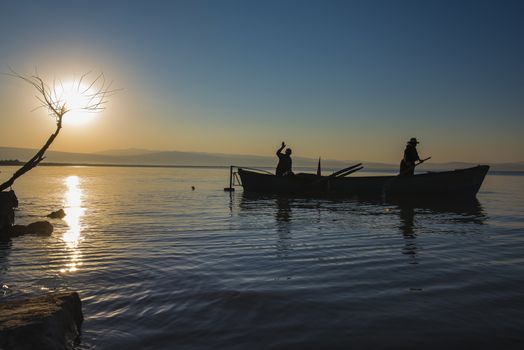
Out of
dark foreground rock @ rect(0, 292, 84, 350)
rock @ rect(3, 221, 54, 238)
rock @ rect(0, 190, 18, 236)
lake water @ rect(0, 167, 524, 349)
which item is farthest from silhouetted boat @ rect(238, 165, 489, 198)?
dark foreground rock @ rect(0, 292, 84, 350)

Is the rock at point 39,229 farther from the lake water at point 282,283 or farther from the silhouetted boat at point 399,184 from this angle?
the silhouetted boat at point 399,184

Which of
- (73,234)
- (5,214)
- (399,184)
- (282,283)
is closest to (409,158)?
(399,184)

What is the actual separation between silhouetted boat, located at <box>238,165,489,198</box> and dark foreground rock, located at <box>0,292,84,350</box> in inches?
837

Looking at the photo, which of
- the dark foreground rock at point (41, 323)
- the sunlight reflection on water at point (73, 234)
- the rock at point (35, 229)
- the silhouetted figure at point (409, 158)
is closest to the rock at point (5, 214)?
the rock at point (35, 229)

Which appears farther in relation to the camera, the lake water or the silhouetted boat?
the silhouetted boat

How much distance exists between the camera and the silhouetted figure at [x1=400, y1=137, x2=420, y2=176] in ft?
72.4

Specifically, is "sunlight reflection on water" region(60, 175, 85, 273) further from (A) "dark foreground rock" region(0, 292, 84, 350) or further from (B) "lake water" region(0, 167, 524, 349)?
(A) "dark foreground rock" region(0, 292, 84, 350)

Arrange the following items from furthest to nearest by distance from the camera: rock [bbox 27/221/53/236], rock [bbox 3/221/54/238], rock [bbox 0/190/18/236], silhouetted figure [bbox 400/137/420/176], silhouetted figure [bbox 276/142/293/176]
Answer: silhouetted figure [bbox 276/142/293/176] < silhouetted figure [bbox 400/137/420/176] < rock [bbox 27/221/53/236] < rock [bbox 3/221/54/238] < rock [bbox 0/190/18/236]

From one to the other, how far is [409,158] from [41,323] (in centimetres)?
2187

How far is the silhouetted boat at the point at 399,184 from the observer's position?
23.1 meters

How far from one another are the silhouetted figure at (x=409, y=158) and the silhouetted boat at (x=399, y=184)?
1.78ft

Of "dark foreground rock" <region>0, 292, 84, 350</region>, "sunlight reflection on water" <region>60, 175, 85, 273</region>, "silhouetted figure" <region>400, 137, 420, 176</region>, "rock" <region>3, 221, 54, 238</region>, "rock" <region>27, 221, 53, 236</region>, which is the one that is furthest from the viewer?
"silhouetted figure" <region>400, 137, 420, 176</region>

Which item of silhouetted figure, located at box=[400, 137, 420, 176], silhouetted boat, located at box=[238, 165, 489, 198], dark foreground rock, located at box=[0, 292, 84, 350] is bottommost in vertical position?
dark foreground rock, located at box=[0, 292, 84, 350]

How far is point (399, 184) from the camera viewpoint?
23500 mm
